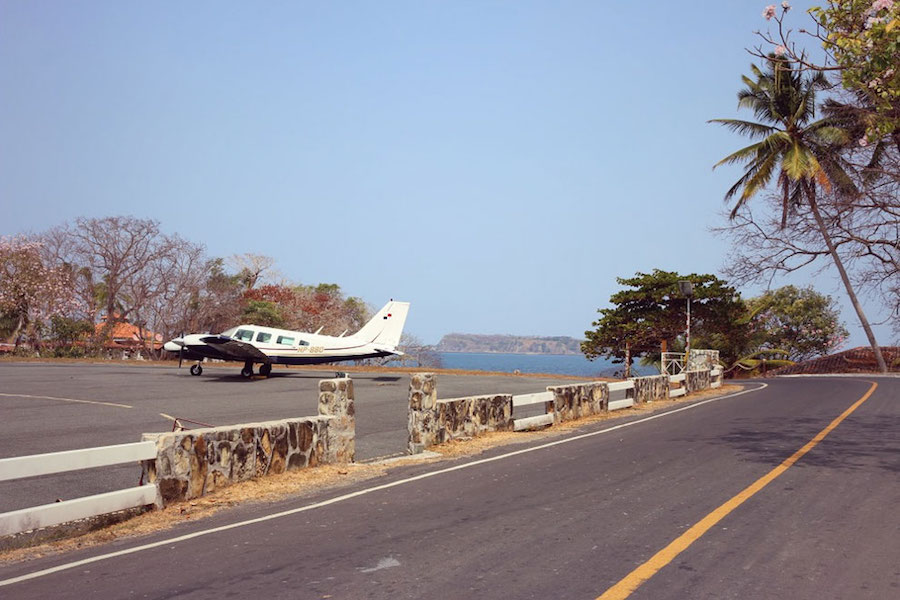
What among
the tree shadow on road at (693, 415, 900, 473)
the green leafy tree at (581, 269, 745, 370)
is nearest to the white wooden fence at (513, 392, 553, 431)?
the tree shadow on road at (693, 415, 900, 473)

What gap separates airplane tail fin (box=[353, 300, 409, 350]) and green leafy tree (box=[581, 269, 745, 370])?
19.8 metres

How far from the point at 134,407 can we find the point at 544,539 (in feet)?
Result: 55.1

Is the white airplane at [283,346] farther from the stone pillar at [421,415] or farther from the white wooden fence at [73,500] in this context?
the white wooden fence at [73,500]

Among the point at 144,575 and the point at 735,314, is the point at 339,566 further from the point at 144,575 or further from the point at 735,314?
the point at 735,314

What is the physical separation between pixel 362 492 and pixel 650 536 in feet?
13.1

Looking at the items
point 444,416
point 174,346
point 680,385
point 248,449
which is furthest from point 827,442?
point 174,346

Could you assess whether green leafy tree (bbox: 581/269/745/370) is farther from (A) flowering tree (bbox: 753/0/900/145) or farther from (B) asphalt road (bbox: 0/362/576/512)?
(A) flowering tree (bbox: 753/0/900/145)

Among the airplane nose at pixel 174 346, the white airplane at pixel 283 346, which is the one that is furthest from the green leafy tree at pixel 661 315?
the airplane nose at pixel 174 346

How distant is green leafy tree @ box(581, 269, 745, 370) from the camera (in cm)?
5006

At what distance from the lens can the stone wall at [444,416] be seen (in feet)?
43.8

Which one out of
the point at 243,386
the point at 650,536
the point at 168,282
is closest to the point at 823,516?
the point at 650,536

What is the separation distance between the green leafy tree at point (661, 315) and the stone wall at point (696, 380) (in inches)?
725

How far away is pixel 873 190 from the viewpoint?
24781 millimetres

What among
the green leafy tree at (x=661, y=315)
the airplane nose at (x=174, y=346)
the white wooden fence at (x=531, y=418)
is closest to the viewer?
the white wooden fence at (x=531, y=418)
